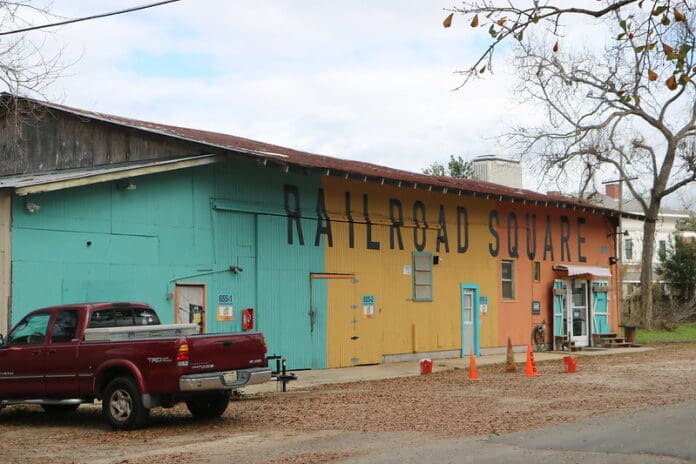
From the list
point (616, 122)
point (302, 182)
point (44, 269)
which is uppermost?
point (616, 122)

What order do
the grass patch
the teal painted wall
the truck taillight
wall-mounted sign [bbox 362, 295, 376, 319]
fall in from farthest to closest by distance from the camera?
the grass patch, wall-mounted sign [bbox 362, 295, 376, 319], the teal painted wall, the truck taillight

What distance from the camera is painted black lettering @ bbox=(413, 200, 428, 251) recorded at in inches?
1055

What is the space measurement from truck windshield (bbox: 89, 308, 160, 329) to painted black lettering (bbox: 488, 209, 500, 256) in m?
16.7

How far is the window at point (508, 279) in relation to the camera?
30.7 m

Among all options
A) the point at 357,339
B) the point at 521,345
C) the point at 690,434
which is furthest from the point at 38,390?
the point at 521,345

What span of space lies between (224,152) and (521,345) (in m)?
14.7

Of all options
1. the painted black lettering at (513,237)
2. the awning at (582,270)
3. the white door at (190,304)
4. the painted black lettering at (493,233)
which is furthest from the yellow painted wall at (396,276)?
the white door at (190,304)

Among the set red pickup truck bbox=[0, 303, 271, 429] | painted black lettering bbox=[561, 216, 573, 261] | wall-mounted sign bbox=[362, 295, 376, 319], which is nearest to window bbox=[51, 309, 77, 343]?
red pickup truck bbox=[0, 303, 271, 429]

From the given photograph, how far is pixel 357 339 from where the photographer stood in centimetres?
2458

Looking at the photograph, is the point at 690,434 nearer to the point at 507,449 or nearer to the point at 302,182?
the point at 507,449

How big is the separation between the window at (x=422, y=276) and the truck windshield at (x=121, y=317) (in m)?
12.6

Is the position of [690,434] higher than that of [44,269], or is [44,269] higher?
[44,269]

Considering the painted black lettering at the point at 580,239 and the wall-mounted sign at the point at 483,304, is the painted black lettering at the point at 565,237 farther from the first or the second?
the wall-mounted sign at the point at 483,304

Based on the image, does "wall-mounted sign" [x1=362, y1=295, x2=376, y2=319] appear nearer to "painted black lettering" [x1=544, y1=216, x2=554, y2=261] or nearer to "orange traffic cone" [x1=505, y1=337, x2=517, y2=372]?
"orange traffic cone" [x1=505, y1=337, x2=517, y2=372]
